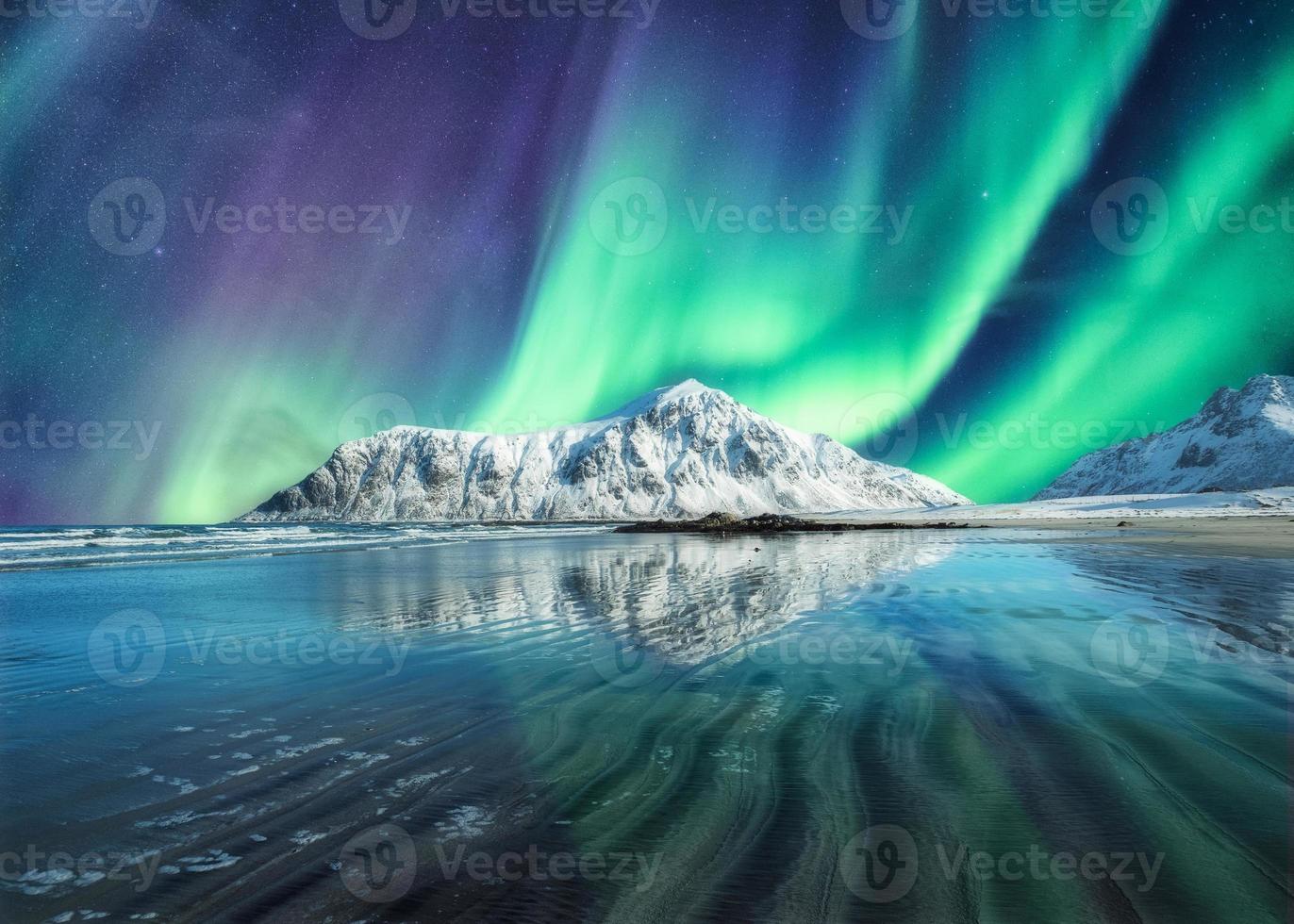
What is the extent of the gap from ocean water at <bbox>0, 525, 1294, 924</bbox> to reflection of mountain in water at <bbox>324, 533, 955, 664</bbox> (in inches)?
9.3

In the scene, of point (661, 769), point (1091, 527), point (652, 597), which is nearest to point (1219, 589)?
point (652, 597)

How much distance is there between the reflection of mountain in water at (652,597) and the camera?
10133 millimetres

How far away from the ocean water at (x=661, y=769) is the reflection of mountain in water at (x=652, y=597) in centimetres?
24

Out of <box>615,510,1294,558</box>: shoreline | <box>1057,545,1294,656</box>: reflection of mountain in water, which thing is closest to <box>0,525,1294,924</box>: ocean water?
<box>1057,545,1294,656</box>: reflection of mountain in water

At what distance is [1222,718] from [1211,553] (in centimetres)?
2400

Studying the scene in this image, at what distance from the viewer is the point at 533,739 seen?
5180 mm

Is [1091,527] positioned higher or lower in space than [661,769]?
higher

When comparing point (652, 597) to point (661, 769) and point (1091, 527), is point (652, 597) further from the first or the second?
point (1091, 527)

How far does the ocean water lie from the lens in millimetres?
2914

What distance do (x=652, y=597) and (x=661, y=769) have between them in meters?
9.95

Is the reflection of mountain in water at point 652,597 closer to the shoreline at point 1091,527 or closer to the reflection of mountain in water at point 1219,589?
the reflection of mountain in water at point 1219,589

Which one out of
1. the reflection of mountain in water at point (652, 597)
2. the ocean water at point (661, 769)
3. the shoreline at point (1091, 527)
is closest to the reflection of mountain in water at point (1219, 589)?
the ocean water at point (661, 769)

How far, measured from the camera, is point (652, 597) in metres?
14.3

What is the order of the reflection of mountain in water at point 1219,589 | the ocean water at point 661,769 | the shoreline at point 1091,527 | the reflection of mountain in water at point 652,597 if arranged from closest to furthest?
1. the ocean water at point 661,769
2. the reflection of mountain in water at point 1219,589
3. the reflection of mountain in water at point 652,597
4. the shoreline at point 1091,527
